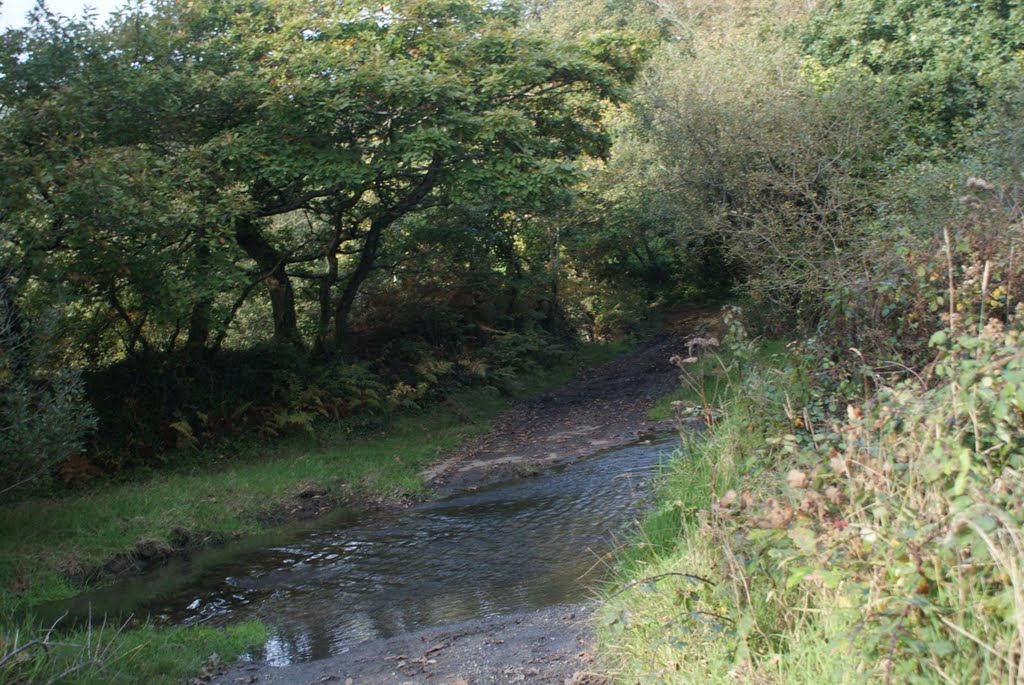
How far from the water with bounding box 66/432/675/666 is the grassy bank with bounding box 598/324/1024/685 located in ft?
9.94

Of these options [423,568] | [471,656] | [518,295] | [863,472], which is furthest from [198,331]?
[863,472]

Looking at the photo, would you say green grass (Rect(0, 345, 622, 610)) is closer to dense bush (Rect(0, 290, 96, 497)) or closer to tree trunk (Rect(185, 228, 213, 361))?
dense bush (Rect(0, 290, 96, 497))

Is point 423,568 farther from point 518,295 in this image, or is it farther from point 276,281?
point 518,295

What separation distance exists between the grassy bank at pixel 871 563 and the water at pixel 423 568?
303 cm

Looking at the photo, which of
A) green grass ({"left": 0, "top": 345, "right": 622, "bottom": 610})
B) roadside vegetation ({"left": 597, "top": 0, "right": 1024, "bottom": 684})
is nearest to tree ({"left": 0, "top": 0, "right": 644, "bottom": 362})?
green grass ({"left": 0, "top": 345, "right": 622, "bottom": 610})

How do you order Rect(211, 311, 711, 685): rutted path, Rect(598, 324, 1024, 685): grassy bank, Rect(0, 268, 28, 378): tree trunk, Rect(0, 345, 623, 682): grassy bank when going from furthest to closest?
Rect(0, 268, 28, 378): tree trunk
Rect(0, 345, 623, 682): grassy bank
Rect(211, 311, 711, 685): rutted path
Rect(598, 324, 1024, 685): grassy bank

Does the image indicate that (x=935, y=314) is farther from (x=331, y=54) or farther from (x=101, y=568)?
(x=331, y=54)

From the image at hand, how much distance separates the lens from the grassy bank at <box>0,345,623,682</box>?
735cm

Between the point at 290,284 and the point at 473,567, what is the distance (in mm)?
10623

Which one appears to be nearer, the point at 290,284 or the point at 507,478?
the point at 507,478

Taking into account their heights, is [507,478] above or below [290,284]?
below

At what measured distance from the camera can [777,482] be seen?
17.6 ft

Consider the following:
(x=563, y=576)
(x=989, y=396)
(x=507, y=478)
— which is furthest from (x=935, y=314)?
(x=507, y=478)

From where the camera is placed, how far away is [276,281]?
18.5 metres
